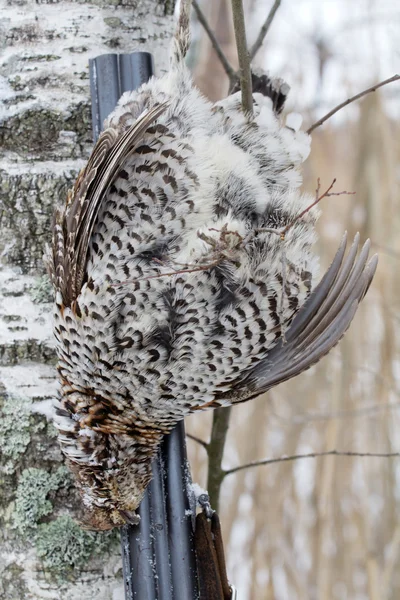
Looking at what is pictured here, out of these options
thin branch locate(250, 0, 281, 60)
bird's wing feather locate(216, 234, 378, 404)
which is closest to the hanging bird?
bird's wing feather locate(216, 234, 378, 404)

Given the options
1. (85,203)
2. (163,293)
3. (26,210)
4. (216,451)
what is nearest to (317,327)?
(163,293)

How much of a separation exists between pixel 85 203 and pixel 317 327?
699 millimetres

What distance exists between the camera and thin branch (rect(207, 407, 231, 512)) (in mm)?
2207

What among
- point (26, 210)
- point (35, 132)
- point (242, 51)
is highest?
point (242, 51)

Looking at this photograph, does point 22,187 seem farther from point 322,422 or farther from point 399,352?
point 322,422

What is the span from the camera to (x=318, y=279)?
198cm

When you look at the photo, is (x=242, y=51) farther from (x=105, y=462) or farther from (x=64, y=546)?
(x=64, y=546)

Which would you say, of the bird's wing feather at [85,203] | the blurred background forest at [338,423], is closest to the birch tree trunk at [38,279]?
the bird's wing feather at [85,203]

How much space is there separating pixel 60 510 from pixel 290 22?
3.65 metres

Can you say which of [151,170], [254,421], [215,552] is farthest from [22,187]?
[254,421]

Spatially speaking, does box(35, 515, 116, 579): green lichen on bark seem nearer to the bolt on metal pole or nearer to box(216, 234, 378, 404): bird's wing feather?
the bolt on metal pole

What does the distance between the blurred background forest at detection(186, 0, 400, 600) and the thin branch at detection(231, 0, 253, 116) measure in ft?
6.04

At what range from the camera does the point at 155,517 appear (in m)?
1.80

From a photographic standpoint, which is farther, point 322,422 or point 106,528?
point 322,422
